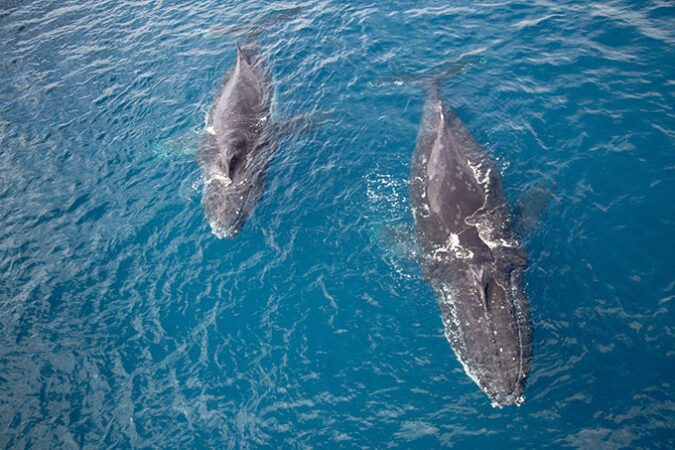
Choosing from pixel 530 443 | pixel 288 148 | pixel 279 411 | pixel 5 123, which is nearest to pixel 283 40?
pixel 288 148

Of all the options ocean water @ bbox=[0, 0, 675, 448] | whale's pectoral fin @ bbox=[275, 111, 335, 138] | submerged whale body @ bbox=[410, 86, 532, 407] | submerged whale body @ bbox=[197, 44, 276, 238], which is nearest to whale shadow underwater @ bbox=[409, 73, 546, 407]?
submerged whale body @ bbox=[410, 86, 532, 407]

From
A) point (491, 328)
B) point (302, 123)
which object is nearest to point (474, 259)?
point (491, 328)

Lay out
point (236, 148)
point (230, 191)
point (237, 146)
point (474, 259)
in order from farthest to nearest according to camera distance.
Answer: point (237, 146) < point (236, 148) < point (230, 191) < point (474, 259)

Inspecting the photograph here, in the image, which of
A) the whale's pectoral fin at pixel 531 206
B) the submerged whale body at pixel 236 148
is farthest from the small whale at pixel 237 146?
the whale's pectoral fin at pixel 531 206

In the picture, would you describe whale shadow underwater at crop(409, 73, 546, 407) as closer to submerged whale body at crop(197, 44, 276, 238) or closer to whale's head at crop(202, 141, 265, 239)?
whale's head at crop(202, 141, 265, 239)

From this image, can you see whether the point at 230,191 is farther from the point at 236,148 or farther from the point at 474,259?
the point at 474,259

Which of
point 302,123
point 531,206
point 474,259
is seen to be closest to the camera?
point 474,259
